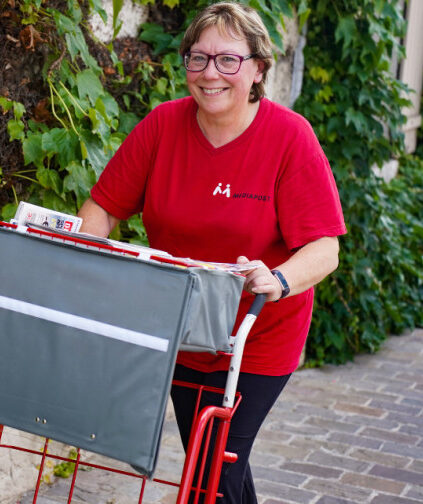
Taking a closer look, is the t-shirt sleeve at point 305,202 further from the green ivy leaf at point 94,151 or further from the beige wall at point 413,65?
the beige wall at point 413,65

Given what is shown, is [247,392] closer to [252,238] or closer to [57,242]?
[252,238]

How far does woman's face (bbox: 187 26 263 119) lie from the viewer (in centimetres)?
255

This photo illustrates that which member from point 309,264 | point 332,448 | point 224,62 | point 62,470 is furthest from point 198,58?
point 332,448

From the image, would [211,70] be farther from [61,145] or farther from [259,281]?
[61,145]

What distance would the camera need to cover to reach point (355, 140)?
6363mm

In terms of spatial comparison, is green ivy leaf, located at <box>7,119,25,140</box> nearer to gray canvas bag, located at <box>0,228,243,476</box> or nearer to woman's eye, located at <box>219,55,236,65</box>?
woman's eye, located at <box>219,55,236,65</box>

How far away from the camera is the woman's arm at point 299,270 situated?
2285mm

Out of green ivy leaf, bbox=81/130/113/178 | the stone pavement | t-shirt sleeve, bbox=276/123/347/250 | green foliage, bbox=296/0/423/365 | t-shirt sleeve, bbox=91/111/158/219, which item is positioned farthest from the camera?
green foliage, bbox=296/0/423/365

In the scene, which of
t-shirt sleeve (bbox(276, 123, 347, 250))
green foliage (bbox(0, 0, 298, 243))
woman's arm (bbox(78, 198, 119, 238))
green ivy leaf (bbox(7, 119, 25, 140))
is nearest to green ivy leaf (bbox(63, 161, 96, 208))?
green foliage (bbox(0, 0, 298, 243))

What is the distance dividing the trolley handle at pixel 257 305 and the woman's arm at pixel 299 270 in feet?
0.04

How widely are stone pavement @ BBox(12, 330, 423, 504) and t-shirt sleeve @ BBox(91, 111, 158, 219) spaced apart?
173 cm

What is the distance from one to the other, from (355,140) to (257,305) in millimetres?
4324

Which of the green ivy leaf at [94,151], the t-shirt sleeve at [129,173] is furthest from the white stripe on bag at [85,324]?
the green ivy leaf at [94,151]

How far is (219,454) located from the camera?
2.17 metres
